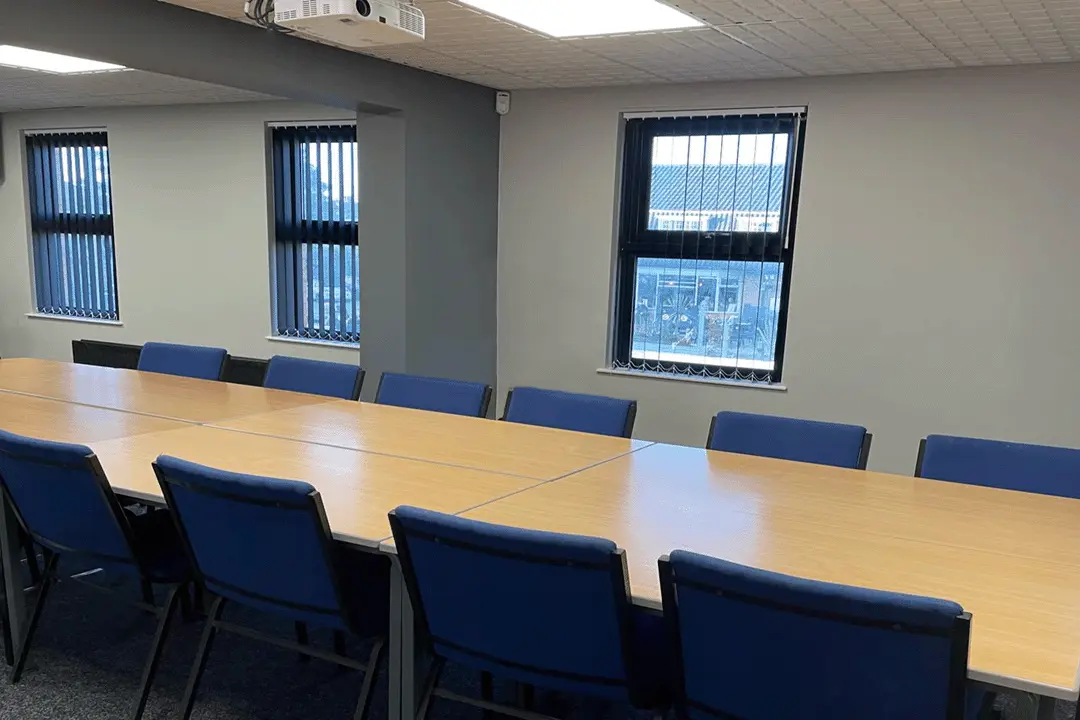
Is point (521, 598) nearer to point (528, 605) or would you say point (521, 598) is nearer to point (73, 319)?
point (528, 605)

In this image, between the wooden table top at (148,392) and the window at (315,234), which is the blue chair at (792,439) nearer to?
the wooden table top at (148,392)

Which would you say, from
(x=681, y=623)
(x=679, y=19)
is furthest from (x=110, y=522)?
(x=679, y=19)

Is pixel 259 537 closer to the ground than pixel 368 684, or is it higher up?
higher up

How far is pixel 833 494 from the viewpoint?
8.02 feet

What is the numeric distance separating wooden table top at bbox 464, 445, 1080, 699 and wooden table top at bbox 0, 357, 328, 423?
1698mm

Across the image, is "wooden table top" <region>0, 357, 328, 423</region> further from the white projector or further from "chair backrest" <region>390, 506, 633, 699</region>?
"chair backrest" <region>390, 506, 633, 699</region>

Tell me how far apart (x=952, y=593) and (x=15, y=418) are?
3283 mm

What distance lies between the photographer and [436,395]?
150 inches

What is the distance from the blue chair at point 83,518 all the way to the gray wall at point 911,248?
11.2ft

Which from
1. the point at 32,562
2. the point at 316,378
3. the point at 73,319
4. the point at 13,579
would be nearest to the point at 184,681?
the point at 13,579

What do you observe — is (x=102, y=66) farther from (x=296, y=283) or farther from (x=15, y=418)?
(x=15, y=418)

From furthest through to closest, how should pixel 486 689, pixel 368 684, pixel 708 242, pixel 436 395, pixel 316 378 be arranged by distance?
1. pixel 708 242
2. pixel 316 378
3. pixel 436 395
4. pixel 486 689
5. pixel 368 684

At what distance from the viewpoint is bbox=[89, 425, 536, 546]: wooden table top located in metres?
2.21

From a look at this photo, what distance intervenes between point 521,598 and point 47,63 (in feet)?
15.7
